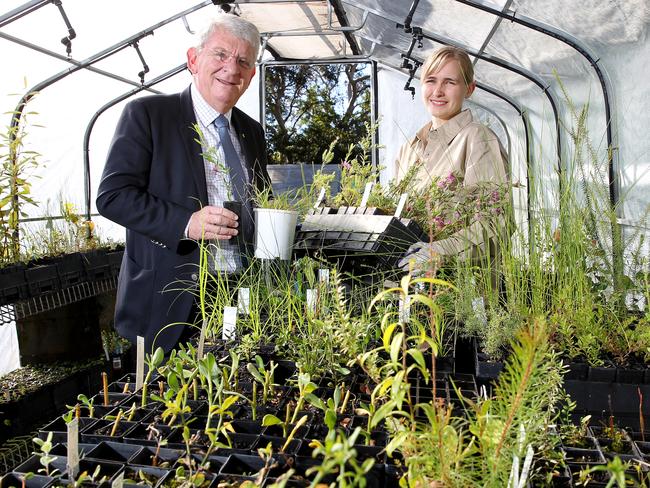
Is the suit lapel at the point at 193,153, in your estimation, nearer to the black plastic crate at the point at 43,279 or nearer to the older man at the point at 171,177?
the older man at the point at 171,177

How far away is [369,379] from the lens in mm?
1516

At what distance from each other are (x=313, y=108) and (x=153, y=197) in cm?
621

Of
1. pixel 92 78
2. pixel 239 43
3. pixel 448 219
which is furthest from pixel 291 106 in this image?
pixel 448 219

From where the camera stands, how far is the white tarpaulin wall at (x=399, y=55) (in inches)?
143

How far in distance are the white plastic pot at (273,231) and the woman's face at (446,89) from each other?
1109 mm

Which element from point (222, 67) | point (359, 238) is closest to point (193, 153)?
point (222, 67)

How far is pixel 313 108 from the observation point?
8.30 m

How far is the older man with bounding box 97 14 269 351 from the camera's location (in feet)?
7.62

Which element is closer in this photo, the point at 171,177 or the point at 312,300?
the point at 312,300

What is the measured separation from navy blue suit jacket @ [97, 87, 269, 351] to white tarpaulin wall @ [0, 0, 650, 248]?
44.5 inches

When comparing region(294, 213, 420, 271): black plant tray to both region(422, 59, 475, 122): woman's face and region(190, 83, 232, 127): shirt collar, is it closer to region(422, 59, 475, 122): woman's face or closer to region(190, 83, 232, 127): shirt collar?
region(190, 83, 232, 127): shirt collar

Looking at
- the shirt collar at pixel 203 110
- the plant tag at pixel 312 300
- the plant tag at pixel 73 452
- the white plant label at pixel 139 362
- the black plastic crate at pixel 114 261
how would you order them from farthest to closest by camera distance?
1. the black plastic crate at pixel 114 261
2. the shirt collar at pixel 203 110
3. the plant tag at pixel 312 300
4. the white plant label at pixel 139 362
5. the plant tag at pixel 73 452

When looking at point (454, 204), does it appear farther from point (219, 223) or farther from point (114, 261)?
point (114, 261)

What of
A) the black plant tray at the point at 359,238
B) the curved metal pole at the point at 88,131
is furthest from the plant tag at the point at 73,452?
the curved metal pole at the point at 88,131
